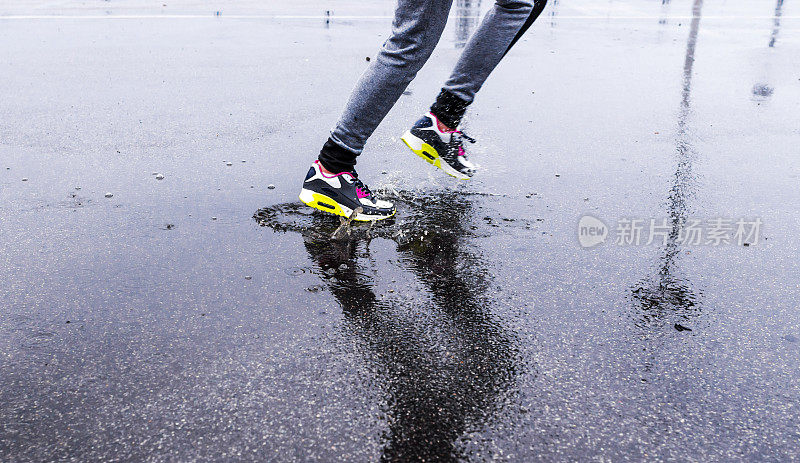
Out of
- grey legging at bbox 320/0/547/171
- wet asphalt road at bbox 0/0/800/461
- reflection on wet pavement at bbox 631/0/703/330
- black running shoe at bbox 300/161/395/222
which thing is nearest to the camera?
wet asphalt road at bbox 0/0/800/461

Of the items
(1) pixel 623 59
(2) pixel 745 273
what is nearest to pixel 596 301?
(2) pixel 745 273

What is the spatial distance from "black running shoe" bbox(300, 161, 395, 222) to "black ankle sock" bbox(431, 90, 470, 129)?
615mm

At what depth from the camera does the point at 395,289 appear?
244 cm

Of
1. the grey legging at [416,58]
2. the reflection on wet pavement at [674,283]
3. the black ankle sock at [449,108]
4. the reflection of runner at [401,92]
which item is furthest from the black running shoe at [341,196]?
the reflection on wet pavement at [674,283]

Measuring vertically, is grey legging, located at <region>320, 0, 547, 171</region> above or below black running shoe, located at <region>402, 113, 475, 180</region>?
above

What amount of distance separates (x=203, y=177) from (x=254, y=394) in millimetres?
1890

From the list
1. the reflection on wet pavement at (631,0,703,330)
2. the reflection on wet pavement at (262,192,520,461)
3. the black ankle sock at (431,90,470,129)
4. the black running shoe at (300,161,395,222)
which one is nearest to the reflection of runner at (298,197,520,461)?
the reflection on wet pavement at (262,192,520,461)

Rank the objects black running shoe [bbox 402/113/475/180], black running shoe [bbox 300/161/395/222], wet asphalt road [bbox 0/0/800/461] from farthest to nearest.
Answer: black running shoe [bbox 402/113/475/180]
black running shoe [bbox 300/161/395/222]
wet asphalt road [bbox 0/0/800/461]

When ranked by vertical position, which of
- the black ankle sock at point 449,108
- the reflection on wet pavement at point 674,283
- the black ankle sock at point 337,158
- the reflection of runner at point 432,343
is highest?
the black ankle sock at point 449,108

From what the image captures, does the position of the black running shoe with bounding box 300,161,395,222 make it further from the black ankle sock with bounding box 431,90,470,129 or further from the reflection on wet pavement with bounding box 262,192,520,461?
the black ankle sock with bounding box 431,90,470,129

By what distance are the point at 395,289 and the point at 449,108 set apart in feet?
4.18

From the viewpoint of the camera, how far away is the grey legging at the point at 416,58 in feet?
9.16

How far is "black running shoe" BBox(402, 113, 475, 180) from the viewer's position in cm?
338

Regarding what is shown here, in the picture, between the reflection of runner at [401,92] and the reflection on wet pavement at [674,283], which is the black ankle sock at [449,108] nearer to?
the reflection of runner at [401,92]
